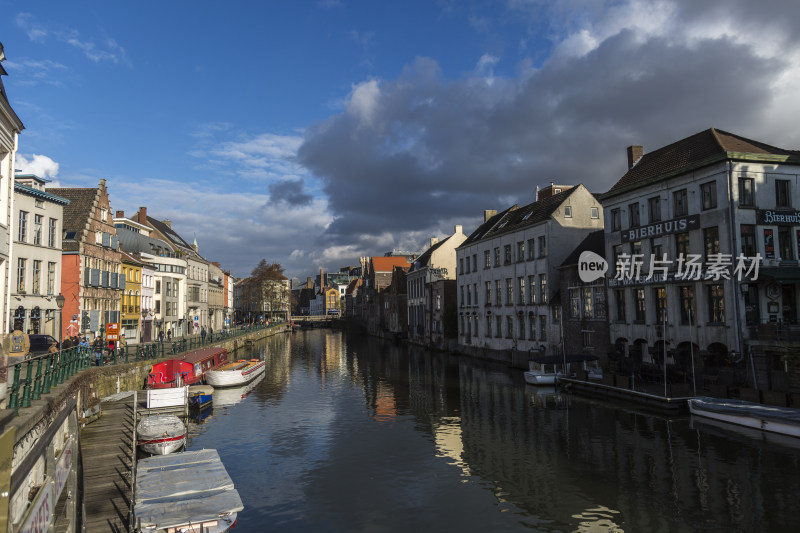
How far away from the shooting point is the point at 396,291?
9381cm

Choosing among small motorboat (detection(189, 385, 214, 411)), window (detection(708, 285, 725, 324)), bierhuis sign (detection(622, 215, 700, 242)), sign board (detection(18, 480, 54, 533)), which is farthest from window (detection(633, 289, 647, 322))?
sign board (detection(18, 480, 54, 533))

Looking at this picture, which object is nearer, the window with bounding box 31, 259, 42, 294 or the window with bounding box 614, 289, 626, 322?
the window with bounding box 31, 259, 42, 294

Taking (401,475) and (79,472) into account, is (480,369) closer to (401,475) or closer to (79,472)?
(401,475)

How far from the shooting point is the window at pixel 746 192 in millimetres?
30828

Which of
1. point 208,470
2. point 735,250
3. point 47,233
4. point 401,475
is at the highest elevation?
point 47,233

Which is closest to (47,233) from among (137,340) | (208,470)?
(137,340)

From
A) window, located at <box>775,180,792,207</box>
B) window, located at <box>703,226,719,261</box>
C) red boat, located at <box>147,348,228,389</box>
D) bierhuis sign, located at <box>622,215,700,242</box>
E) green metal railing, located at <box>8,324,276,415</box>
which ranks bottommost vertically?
red boat, located at <box>147,348,228,389</box>

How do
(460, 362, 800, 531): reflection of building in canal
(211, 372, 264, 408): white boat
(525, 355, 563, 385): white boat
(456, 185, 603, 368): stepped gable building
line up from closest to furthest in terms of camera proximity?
(460, 362, 800, 531): reflection of building in canal → (211, 372, 264, 408): white boat → (525, 355, 563, 385): white boat → (456, 185, 603, 368): stepped gable building

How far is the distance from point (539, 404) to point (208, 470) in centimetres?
2141

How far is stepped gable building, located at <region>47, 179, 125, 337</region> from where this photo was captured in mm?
43719

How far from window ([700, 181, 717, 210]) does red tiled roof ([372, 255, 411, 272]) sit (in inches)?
3328

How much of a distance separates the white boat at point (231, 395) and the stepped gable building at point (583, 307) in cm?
2581

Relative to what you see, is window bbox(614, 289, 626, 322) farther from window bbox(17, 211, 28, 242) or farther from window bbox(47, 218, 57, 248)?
window bbox(17, 211, 28, 242)

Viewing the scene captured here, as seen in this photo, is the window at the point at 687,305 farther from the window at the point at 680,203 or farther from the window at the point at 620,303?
the window at the point at 620,303
